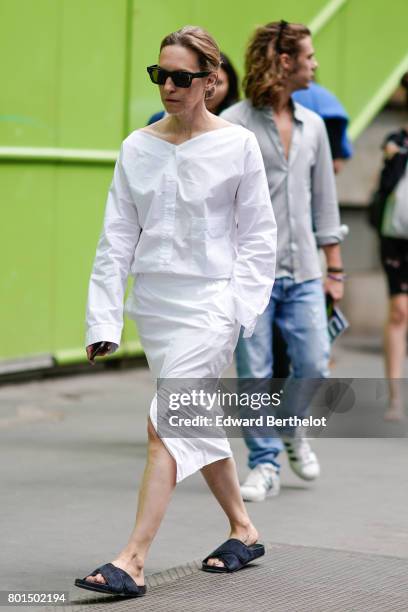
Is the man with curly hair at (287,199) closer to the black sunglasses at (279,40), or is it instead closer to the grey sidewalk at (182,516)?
the black sunglasses at (279,40)

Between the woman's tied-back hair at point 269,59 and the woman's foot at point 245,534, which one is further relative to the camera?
A: the woman's tied-back hair at point 269,59

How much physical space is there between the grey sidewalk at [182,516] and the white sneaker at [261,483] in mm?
57

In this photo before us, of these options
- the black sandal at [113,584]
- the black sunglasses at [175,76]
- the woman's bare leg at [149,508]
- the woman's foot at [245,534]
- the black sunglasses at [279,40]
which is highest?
the black sunglasses at [175,76]

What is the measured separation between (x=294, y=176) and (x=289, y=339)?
2.32 feet

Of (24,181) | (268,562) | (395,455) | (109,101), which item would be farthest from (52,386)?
(268,562)

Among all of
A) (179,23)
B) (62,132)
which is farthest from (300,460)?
(179,23)

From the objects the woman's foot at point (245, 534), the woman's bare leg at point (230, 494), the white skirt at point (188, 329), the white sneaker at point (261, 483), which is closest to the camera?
the white skirt at point (188, 329)

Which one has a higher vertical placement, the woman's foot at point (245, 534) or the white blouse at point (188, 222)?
the white blouse at point (188, 222)

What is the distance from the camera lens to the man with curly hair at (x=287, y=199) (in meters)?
6.36

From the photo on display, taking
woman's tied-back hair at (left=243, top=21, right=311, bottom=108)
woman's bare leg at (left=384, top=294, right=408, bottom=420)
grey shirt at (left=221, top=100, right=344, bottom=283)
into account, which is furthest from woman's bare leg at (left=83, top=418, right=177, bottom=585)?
woman's bare leg at (left=384, top=294, right=408, bottom=420)

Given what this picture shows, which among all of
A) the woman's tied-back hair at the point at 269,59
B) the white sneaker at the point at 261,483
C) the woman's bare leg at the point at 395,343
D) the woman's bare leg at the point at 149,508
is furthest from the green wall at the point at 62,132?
the woman's bare leg at the point at 149,508

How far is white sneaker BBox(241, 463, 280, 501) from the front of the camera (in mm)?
6320

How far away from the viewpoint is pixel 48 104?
902 centimetres

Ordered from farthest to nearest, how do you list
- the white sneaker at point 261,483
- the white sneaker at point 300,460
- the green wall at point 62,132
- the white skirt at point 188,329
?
1. the green wall at point 62,132
2. the white sneaker at point 300,460
3. the white sneaker at point 261,483
4. the white skirt at point 188,329
